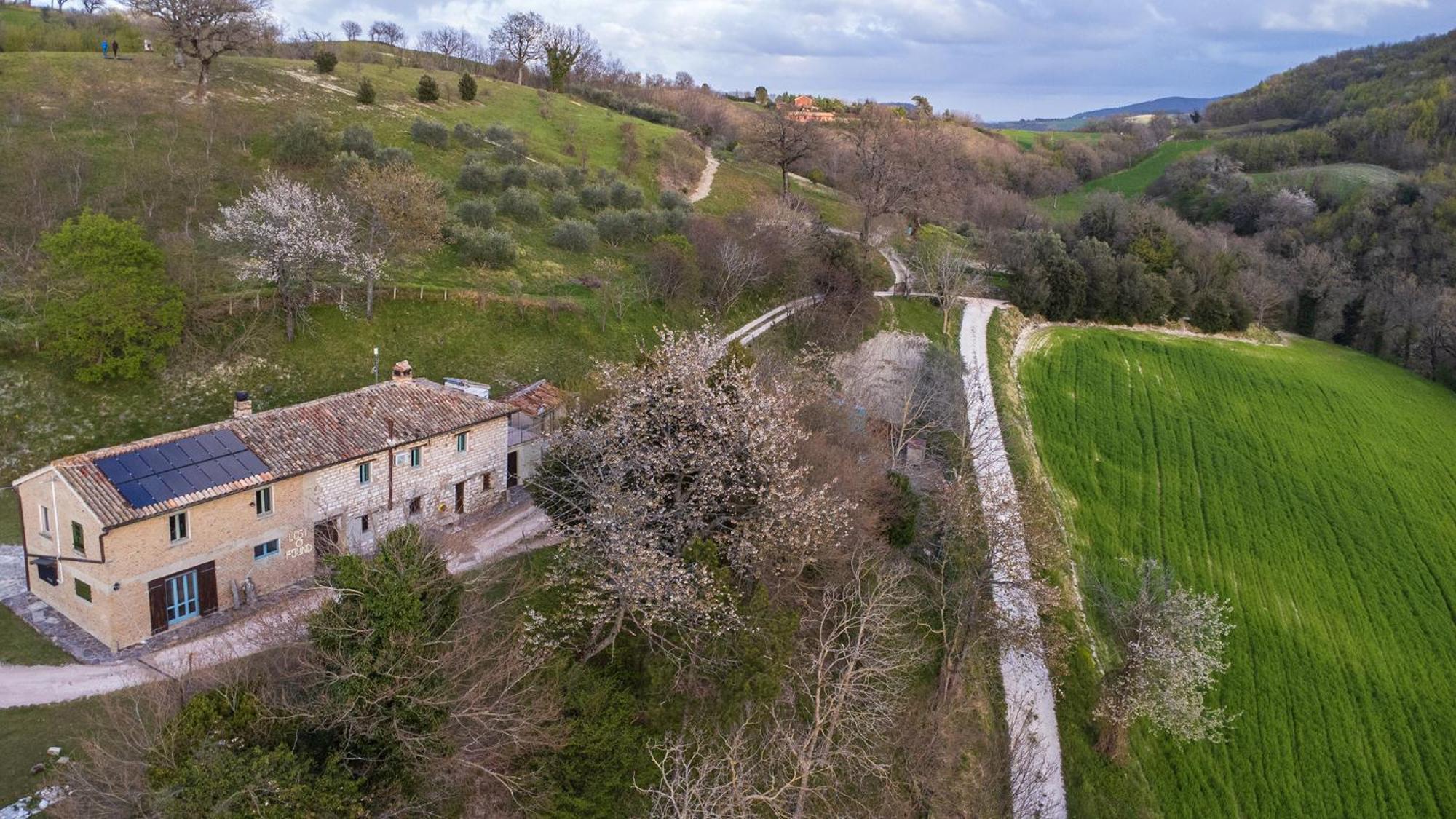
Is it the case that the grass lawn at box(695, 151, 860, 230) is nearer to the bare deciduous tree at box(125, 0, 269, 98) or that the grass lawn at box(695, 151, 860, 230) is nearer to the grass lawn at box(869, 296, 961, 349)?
the grass lawn at box(869, 296, 961, 349)

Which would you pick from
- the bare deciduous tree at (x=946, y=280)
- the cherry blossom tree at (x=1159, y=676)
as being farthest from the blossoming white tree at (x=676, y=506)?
the bare deciduous tree at (x=946, y=280)

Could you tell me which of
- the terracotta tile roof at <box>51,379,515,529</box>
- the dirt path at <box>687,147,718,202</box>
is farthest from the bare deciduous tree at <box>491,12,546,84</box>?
the terracotta tile roof at <box>51,379,515,529</box>

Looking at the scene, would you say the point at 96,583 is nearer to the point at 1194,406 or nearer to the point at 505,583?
the point at 505,583

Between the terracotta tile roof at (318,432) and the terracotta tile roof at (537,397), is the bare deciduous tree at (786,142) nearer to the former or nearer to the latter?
the terracotta tile roof at (537,397)

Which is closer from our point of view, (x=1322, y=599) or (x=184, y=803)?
(x=184, y=803)

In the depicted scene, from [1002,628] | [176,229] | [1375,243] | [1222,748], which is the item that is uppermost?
[1375,243]

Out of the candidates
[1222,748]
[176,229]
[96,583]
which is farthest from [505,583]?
[176,229]

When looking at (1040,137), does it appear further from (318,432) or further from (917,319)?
(318,432)
